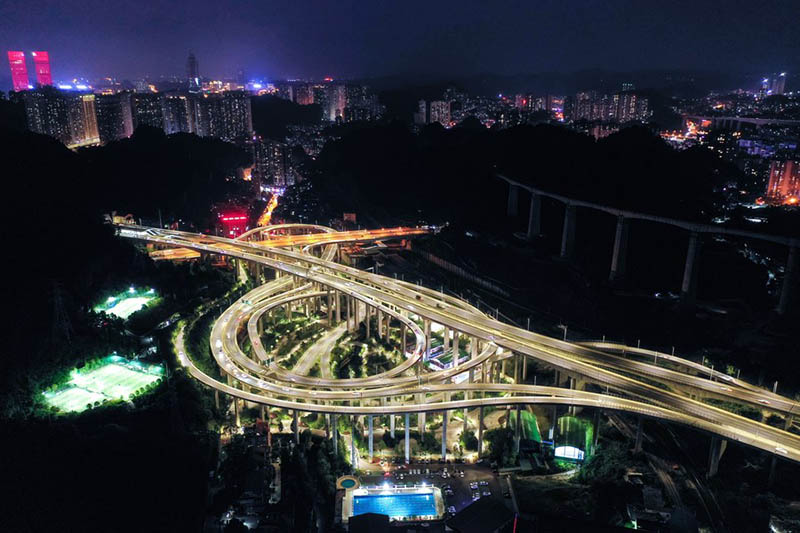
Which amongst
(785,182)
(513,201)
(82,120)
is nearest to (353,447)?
(513,201)

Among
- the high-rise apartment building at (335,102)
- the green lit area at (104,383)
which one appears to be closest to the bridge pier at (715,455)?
the green lit area at (104,383)

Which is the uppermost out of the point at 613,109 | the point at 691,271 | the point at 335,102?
the point at 335,102

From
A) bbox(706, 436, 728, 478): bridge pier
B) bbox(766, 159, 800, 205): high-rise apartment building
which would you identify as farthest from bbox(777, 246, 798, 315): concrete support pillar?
bbox(766, 159, 800, 205): high-rise apartment building

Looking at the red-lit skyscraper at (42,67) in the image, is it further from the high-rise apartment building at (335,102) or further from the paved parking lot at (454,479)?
the paved parking lot at (454,479)

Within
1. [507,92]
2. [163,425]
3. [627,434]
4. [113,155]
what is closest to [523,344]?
[627,434]

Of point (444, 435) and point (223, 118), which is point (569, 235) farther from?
point (223, 118)

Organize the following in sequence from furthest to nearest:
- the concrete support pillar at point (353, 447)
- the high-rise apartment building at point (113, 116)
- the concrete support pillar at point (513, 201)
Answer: the high-rise apartment building at point (113, 116)
the concrete support pillar at point (513, 201)
the concrete support pillar at point (353, 447)

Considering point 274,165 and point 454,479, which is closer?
point 454,479
